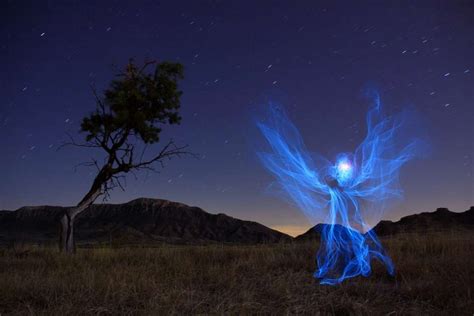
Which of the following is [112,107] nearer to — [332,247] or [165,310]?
[332,247]

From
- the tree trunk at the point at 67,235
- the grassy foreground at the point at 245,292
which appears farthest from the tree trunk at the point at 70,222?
the grassy foreground at the point at 245,292

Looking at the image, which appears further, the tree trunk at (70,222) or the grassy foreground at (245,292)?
the tree trunk at (70,222)

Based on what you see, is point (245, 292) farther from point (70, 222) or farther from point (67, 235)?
point (70, 222)

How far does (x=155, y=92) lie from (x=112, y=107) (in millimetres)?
2073

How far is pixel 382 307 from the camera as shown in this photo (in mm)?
6691

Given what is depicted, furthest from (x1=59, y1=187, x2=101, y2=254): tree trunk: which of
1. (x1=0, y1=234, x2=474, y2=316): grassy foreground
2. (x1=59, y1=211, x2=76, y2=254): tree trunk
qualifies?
(x1=0, y1=234, x2=474, y2=316): grassy foreground

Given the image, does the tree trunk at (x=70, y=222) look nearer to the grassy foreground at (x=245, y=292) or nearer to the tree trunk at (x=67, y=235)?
the tree trunk at (x=67, y=235)

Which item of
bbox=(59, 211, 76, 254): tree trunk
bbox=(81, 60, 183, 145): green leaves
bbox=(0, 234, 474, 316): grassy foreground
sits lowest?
bbox=(0, 234, 474, 316): grassy foreground

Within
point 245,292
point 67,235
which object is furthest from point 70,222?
point 245,292

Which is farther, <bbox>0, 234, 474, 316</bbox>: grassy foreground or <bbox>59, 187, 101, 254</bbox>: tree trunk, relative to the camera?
<bbox>59, 187, 101, 254</bbox>: tree trunk

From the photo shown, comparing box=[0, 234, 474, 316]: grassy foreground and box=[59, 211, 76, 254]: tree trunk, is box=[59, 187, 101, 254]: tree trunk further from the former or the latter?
box=[0, 234, 474, 316]: grassy foreground

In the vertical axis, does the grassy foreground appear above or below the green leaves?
below

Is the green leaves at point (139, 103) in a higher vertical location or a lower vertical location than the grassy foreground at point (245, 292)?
higher

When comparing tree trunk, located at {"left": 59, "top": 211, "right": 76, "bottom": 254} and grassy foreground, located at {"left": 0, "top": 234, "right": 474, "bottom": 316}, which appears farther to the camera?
tree trunk, located at {"left": 59, "top": 211, "right": 76, "bottom": 254}
